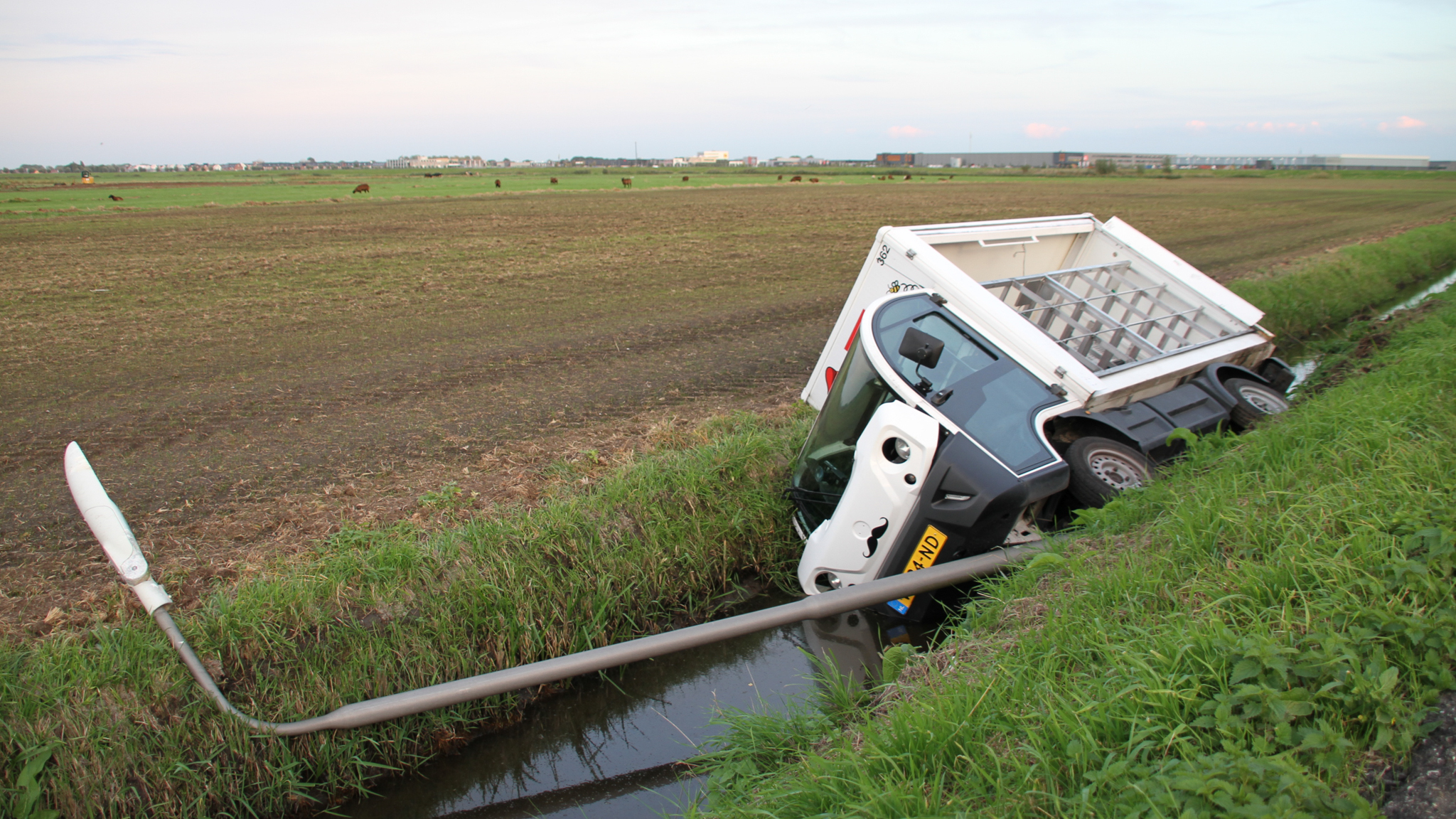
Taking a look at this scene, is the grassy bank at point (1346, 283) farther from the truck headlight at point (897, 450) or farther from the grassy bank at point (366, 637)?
the grassy bank at point (366, 637)

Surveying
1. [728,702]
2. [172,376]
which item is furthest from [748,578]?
[172,376]

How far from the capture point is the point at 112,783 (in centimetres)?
353

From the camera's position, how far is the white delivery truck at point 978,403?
412 cm

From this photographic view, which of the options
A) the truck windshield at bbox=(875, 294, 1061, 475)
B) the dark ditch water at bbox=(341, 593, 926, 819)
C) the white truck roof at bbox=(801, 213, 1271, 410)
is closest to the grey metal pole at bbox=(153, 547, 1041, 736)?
the dark ditch water at bbox=(341, 593, 926, 819)

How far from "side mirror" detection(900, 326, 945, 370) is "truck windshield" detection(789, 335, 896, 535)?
327 millimetres

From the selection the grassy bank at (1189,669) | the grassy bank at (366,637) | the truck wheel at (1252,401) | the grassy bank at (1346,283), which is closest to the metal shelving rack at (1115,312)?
the truck wheel at (1252,401)

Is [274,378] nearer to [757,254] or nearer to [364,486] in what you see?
[364,486]

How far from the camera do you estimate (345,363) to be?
10117 millimetres

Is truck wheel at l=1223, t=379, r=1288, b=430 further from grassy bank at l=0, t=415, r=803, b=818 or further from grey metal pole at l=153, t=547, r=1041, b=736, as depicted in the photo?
grassy bank at l=0, t=415, r=803, b=818

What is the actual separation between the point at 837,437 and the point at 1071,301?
2931 mm

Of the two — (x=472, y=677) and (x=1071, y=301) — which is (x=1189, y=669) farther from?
(x=1071, y=301)

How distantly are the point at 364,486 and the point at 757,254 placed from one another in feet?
52.4

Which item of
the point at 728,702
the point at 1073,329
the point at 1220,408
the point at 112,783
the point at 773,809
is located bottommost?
the point at 728,702

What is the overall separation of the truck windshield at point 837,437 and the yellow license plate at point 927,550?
63 cm
